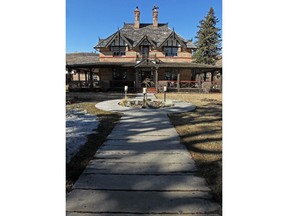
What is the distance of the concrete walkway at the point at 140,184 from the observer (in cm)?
219

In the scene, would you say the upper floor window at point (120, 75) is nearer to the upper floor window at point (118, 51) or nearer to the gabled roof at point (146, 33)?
the upper floor window at point (118, 51)

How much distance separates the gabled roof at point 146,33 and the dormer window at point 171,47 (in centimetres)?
52

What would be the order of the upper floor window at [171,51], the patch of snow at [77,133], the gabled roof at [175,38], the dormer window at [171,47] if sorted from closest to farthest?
the patch of snow at [77,133] → the gabled roof at [175,38] → the dormer window at [171,47] → the upper floor window at [171,51]

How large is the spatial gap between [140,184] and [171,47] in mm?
21968

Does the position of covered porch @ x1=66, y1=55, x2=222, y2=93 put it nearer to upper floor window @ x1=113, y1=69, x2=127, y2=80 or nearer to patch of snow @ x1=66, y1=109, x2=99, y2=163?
upper floor window @ x1=113, y1=69, x2=127, y2=80

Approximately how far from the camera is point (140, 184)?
2691 mm

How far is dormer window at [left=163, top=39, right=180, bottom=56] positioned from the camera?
2306 cm

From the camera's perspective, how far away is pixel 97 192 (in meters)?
2.51

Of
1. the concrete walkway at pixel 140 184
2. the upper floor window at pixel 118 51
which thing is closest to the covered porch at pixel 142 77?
the upper floor window at pixel 118 51
